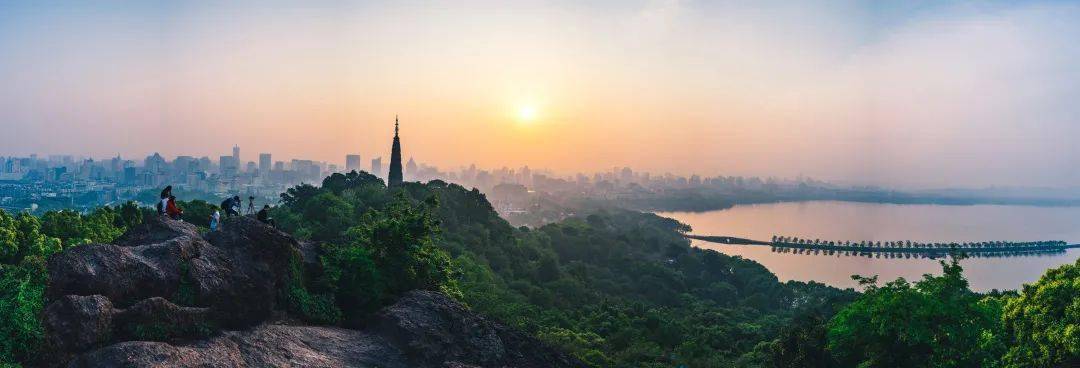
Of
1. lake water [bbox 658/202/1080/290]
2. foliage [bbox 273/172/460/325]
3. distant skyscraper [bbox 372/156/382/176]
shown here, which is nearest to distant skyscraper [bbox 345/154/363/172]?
distant skyscraper [bbox 372/156/382/176]

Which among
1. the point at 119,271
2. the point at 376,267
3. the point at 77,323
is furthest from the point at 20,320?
the point at 376,267

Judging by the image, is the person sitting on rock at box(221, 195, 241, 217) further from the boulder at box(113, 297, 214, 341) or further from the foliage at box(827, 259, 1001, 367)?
the foliage at box(827, 259, 1001, 367)

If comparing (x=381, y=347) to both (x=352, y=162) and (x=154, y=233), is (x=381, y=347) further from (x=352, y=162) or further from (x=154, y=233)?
(x=352, y=162)

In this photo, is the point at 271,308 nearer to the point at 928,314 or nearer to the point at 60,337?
the point at 60,337

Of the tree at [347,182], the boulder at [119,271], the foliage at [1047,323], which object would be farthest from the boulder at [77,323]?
the tree at [347,182]

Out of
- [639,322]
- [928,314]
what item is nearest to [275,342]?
[928,314]
